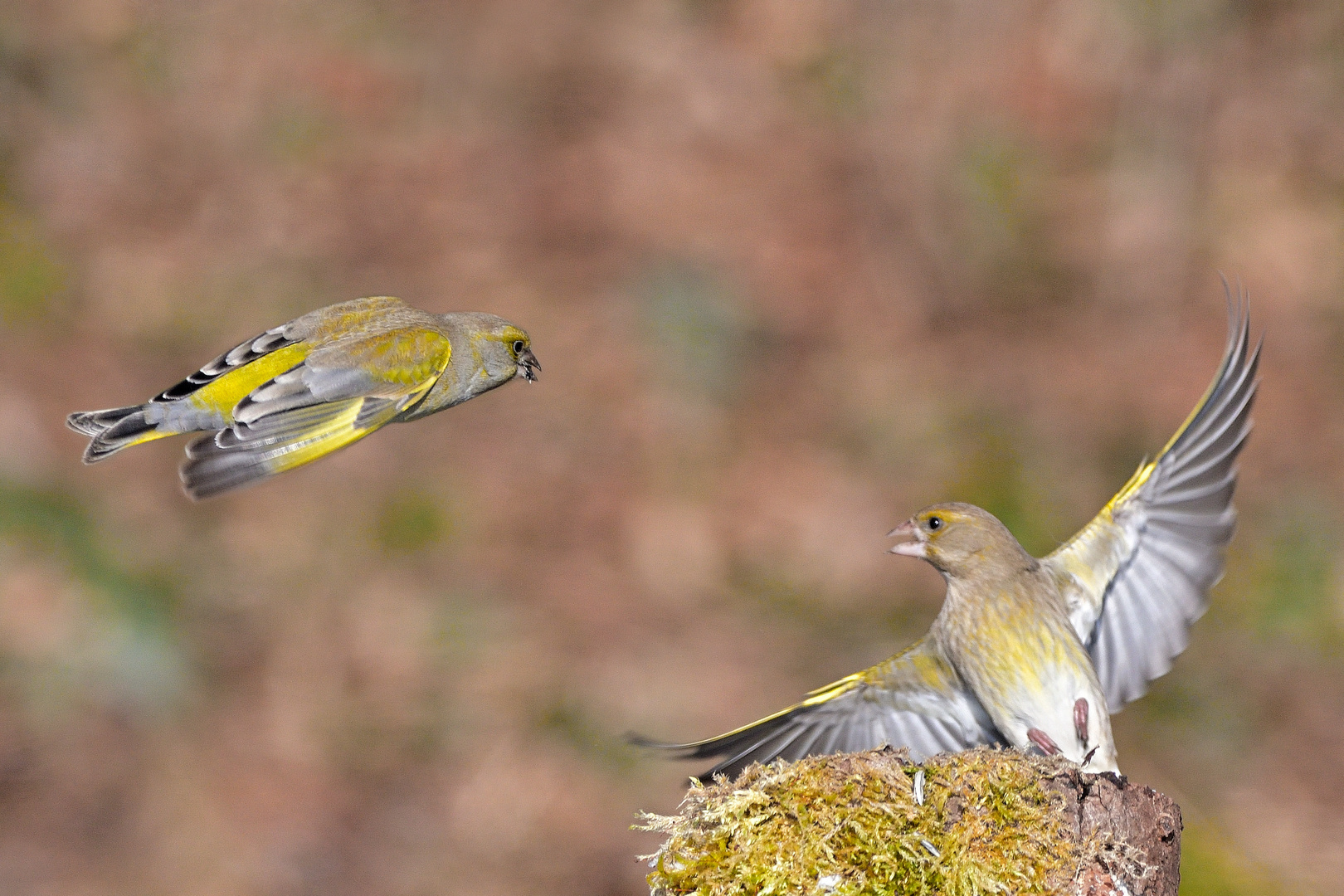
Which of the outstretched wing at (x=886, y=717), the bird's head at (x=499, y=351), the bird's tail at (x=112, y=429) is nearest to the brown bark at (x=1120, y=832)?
the outstretched wing at (x=886, y=717)

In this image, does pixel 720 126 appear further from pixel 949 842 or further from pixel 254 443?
pixel 949 842

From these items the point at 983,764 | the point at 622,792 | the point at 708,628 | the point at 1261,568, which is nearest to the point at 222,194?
the point at 708,628

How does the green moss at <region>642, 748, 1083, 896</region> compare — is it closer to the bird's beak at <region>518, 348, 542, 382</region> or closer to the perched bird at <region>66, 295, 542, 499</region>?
the perched bird at <region>66, 295, 542, 499</region>

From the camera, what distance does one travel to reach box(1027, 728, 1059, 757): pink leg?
4.68 metres

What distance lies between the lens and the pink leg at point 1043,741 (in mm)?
4684

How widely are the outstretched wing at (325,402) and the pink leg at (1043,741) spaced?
259 cm

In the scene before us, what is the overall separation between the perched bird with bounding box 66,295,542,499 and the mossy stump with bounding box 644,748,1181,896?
70.1 inches

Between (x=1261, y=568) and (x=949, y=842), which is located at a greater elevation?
(x=1261, y=568)

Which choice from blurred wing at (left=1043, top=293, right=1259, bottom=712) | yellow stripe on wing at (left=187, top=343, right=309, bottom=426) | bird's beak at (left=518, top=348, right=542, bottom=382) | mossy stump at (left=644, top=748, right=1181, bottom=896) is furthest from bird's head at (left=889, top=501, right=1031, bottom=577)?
yellow stripe on wing at (left=187, top=343, right=309, bottom=426)

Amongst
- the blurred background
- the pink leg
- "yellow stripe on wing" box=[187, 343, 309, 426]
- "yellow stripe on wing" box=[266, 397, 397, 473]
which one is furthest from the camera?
the blurred background

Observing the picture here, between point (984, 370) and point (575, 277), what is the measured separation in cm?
432

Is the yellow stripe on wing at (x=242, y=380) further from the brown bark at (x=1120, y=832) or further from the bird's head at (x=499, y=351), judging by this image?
the brown bark at (x=1120, y=832)

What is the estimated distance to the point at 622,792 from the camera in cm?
916

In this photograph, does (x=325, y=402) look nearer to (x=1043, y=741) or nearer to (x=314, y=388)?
(x=314, y=388)
